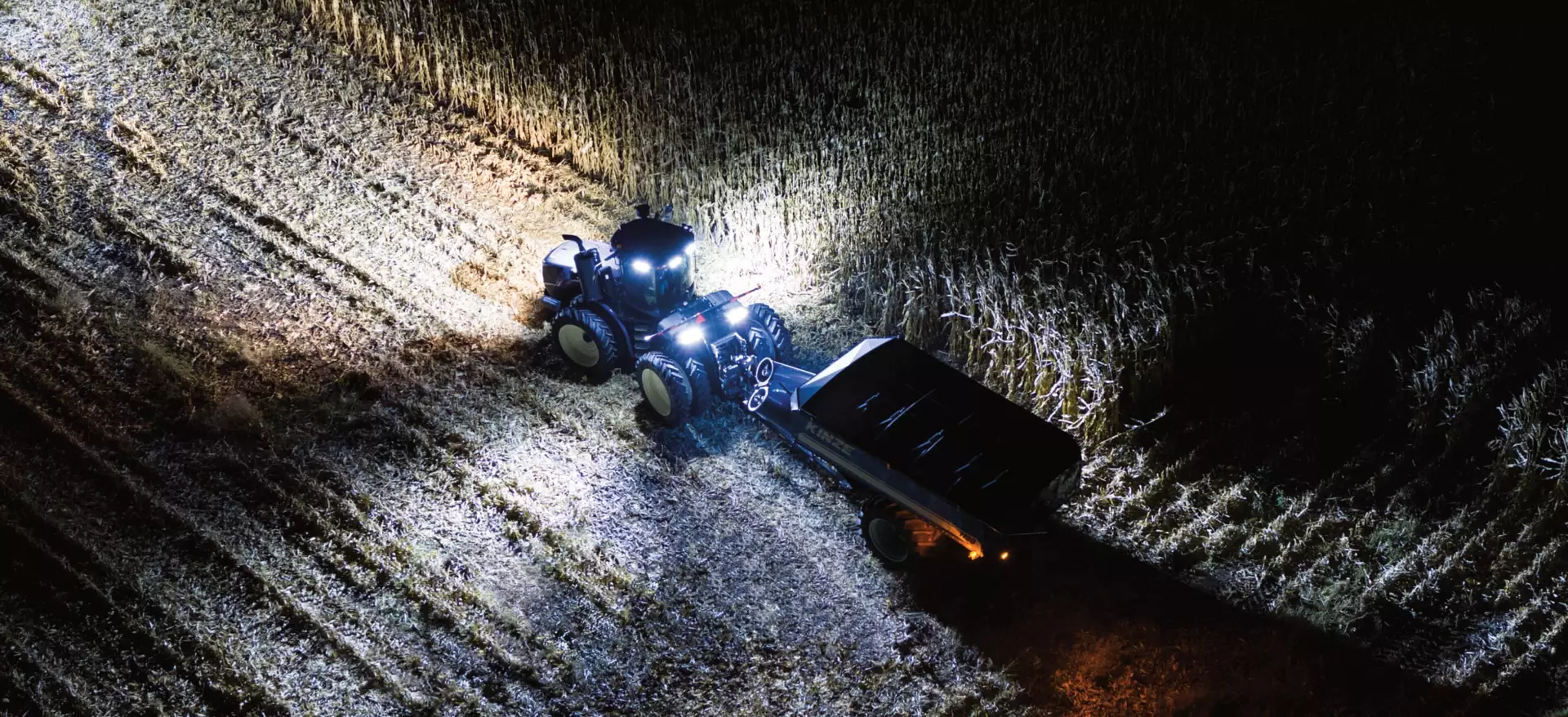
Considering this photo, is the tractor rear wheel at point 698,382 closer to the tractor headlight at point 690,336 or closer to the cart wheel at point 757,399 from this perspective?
the tractor headlight at point 690,336

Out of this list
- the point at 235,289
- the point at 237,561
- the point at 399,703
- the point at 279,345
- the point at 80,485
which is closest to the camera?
the point at 399,703

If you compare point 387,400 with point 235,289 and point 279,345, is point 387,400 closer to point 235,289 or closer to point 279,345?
point 279,345

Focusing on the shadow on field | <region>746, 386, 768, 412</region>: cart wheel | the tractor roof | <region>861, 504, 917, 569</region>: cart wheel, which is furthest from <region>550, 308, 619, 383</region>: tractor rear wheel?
the shadow on field

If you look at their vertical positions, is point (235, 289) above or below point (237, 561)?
above

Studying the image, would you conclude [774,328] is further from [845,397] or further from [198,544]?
[198,544]

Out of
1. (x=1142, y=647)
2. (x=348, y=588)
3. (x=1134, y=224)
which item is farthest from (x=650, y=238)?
(x=1134, y=224)

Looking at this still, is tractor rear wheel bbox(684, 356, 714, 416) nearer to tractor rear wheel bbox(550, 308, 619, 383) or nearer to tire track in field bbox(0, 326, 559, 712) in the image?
tractor rear wheel bbox(550, 308, 619, 383)

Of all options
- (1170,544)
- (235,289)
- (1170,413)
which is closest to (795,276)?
(1170,413)
